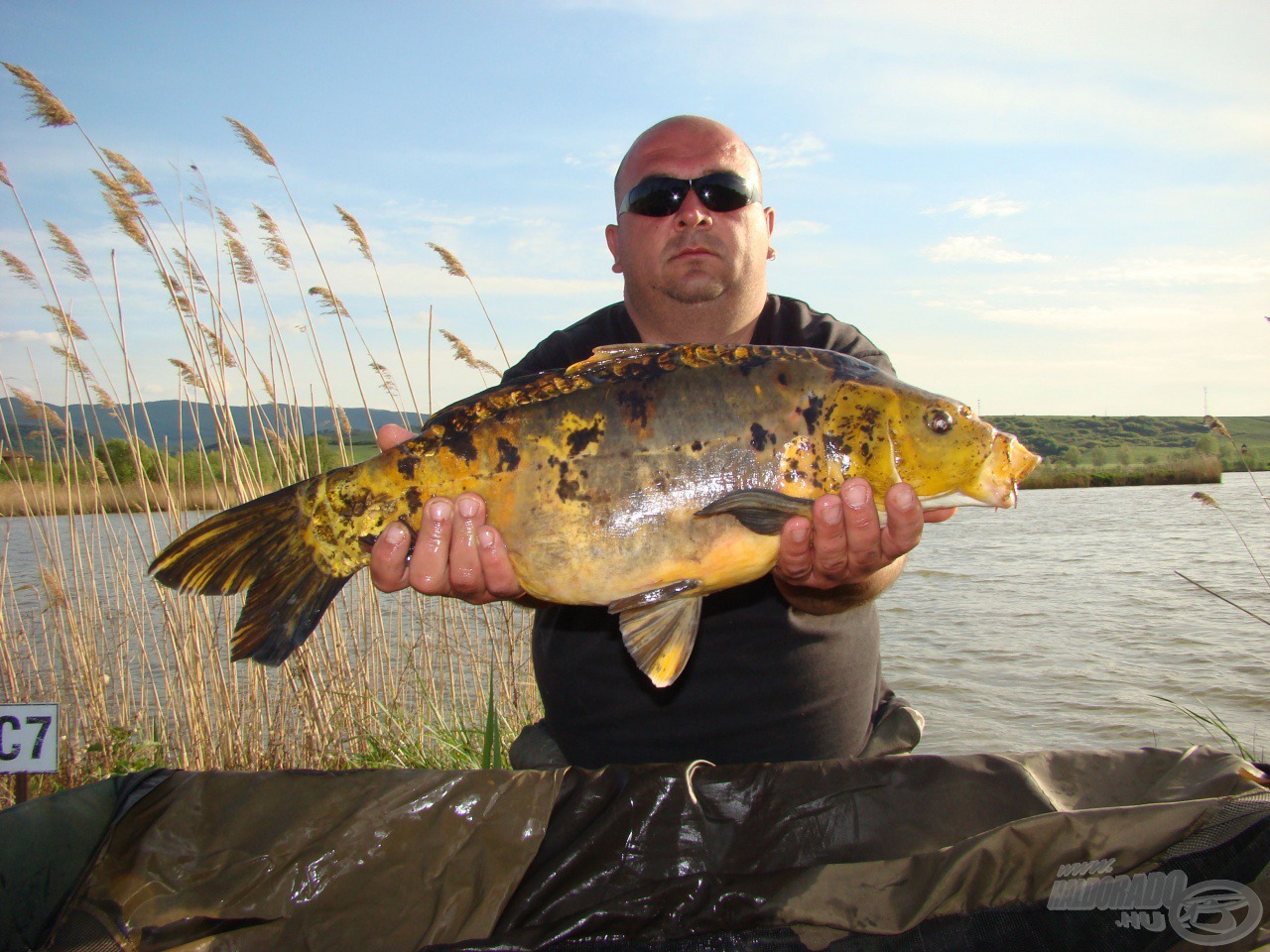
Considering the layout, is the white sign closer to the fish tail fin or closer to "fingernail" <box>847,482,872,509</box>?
the fish tail fin

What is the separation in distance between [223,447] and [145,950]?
2.44 m

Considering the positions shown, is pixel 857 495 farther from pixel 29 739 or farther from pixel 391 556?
pixel 29 739

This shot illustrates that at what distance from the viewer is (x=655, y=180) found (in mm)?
2543

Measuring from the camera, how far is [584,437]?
1.63 metres

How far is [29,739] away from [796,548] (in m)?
1.84

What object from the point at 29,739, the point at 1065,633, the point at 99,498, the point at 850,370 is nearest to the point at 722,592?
the point at 850,370

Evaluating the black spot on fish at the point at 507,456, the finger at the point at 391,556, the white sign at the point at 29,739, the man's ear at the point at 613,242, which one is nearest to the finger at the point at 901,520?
the black spot on fish at the point at 507,456

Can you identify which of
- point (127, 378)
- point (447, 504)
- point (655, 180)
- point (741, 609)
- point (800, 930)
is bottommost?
point (800, 930)

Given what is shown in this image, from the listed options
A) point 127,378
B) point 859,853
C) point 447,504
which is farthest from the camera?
point 127,378

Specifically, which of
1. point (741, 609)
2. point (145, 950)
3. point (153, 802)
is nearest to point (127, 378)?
point (153, 802)

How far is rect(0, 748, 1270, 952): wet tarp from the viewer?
1.71 m

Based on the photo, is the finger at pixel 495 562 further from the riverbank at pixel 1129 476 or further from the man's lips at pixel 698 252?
the riverbank at pixel 1129 476

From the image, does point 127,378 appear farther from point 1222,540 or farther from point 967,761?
point 1222,540

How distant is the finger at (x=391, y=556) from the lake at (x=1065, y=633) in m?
1.80
